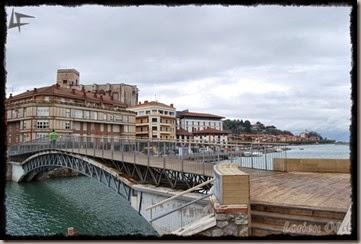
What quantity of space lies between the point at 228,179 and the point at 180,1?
109 inches

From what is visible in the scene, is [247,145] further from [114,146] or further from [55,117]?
[55,117]

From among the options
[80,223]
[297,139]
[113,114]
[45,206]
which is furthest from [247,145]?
[113,114]

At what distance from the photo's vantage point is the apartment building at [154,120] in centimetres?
6800

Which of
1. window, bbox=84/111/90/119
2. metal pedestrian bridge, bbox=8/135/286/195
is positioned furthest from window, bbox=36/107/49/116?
metal pedestrian bridge, bbox=8/135/286/195

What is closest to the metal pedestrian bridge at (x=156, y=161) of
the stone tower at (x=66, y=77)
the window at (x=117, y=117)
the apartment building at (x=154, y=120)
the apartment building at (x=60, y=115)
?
the apartment building at (x=60, y=115)

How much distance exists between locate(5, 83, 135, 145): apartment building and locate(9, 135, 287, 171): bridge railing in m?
23.5

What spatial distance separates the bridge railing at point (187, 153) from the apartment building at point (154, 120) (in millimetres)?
44644

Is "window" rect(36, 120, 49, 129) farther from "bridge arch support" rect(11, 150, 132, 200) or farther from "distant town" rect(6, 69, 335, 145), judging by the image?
"bridge arch support" rect(11, 150, 132, 200)

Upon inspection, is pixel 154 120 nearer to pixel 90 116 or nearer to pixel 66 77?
pixel 90 116

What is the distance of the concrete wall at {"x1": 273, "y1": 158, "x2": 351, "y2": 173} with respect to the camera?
1160cm

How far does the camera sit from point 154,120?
224 feet

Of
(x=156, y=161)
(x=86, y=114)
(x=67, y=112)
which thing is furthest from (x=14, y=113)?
(x=156, y=161)

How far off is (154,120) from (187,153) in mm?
53329

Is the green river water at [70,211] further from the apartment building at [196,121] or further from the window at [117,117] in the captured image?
the apartment building at [196,121]
